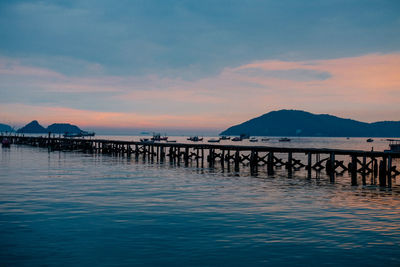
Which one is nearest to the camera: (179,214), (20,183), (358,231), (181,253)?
(181,253)

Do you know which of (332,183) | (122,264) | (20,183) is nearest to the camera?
(122,264)

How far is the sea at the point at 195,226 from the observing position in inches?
525

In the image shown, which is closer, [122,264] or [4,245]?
[122,264]

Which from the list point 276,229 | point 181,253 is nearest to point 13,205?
point 181,253

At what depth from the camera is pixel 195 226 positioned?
17812 millimetres

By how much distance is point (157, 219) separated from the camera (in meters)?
19.2

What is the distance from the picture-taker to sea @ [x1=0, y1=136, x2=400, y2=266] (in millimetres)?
13336

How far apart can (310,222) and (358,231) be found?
7.52ft

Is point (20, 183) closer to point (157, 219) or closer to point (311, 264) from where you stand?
point (157, 219)

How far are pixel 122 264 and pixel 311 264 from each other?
241 inches

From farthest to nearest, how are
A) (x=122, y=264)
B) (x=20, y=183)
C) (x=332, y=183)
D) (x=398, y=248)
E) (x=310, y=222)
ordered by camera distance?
(x=332, y=183), (x=20, y=183), (x=310, y=222), (x=398, y=248), (x=122, y=264)

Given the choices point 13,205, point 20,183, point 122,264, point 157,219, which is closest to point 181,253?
point 122,264

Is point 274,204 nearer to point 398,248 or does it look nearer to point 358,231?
point 358,231

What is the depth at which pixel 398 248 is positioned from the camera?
14625 mm
